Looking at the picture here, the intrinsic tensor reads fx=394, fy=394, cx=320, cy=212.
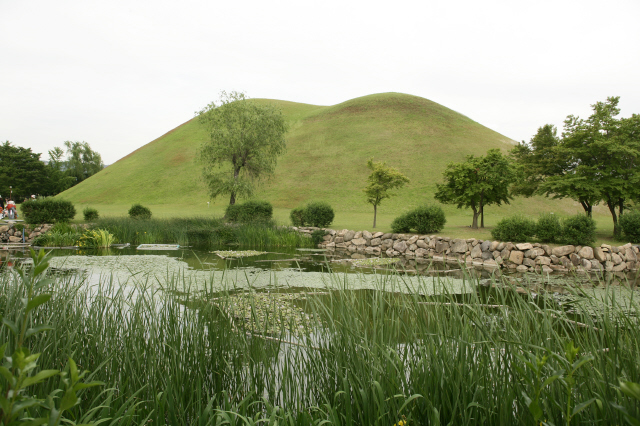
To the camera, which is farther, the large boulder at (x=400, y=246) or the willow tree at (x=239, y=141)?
the willow tree at (x=239, y=141)

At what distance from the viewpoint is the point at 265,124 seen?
26.4 m

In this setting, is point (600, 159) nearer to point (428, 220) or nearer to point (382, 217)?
point (428, 220)

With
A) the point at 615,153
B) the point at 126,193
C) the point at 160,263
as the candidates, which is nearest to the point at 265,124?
the point at 160,263

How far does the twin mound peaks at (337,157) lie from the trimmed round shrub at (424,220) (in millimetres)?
14070

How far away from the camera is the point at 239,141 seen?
25.7 meters

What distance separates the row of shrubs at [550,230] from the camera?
1263 centimetres

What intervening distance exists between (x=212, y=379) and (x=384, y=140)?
4283 cm

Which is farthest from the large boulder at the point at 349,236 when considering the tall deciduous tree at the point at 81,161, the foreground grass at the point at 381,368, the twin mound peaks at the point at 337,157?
the tall deciduous tree at the point at 81,161

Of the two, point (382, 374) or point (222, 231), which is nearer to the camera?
point (382, 374)

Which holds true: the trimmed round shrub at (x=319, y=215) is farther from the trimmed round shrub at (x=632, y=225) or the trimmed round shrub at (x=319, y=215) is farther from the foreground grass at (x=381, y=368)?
the foreground grass at (x=381, y=368)

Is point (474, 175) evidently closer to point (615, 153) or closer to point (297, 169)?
point (615, 153)

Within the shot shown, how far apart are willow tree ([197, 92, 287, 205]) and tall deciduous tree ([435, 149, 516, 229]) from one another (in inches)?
512

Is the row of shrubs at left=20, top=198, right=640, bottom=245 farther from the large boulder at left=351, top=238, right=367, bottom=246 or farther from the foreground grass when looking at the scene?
the foreground grass

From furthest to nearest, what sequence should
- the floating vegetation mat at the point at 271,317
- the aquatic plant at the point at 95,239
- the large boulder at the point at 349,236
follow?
the large boulder at the point at 349,236 → the aquatic plant at the point at 95,239 → the floating vegetation mat at the point at 271,317
